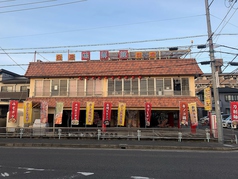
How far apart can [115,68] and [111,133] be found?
24.5 ft

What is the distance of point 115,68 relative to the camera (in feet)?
69.6

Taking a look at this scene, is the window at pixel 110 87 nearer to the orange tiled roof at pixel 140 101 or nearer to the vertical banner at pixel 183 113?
the orange tiled roof at pixel 140 101

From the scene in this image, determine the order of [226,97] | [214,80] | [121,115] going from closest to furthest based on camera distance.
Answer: [214,80], [121,115], [226,97]

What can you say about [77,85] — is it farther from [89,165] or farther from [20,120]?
[89,165]

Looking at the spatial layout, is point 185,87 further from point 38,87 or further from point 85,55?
point 38,87

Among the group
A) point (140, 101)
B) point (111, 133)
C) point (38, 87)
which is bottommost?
point (111, 133)

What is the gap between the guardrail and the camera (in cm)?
1570

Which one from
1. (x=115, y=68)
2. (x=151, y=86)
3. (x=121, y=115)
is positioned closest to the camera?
(x=121, y=115)

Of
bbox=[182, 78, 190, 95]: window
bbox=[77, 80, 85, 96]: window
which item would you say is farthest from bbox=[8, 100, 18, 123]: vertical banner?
bbox=[182, 78, 190, 95]: window

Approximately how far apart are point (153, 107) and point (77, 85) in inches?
324

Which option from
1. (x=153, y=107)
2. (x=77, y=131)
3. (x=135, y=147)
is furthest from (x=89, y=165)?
(x=153, y=107)

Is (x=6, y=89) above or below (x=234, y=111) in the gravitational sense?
above

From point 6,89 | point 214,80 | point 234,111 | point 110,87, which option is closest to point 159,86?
point 110,87

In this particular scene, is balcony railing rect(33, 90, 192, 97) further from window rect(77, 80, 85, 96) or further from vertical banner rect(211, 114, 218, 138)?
vertical banner rect(211, 114, 218, 138)
